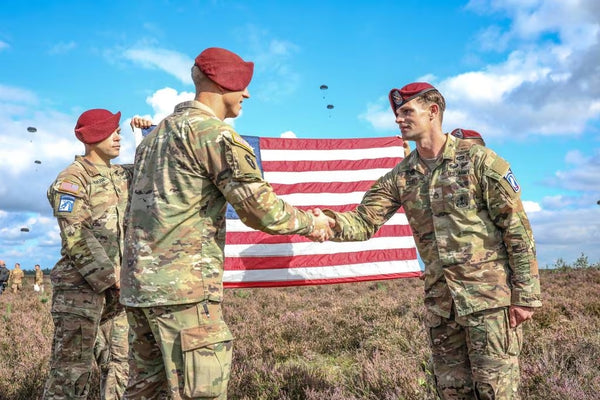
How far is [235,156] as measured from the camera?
2.36 metres

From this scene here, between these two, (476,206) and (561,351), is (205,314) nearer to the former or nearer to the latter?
(476,206)

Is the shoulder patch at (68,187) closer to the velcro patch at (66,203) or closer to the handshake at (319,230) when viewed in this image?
the velcro patch at (66,203)

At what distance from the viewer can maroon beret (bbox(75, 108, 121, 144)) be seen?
3982 millimetres

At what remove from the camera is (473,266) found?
9.90ft

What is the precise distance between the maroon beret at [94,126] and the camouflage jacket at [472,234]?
2698mm

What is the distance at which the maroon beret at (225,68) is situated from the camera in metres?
2.62

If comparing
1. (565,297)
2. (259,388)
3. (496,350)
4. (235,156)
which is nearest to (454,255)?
(496,350)

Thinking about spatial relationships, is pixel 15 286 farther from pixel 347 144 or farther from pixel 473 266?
pixel 473 266

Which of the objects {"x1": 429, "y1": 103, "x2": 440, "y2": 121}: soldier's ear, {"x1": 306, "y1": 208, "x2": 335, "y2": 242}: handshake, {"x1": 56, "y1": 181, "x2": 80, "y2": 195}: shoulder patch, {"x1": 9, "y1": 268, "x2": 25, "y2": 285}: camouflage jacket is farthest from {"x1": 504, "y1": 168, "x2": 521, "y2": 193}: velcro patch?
{"x1": 9, "y1": 268, "x2": 25, "y2": 285}: camouflage jacket

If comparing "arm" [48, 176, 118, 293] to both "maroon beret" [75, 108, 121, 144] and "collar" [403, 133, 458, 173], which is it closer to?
"maroon beret" [75, 108, 121, 144]

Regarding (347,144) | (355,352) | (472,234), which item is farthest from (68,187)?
(355,352)

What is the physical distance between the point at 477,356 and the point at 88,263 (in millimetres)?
2859

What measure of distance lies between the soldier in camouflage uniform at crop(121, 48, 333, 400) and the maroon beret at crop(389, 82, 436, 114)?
1624 mm

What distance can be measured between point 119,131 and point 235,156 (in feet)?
7.63
